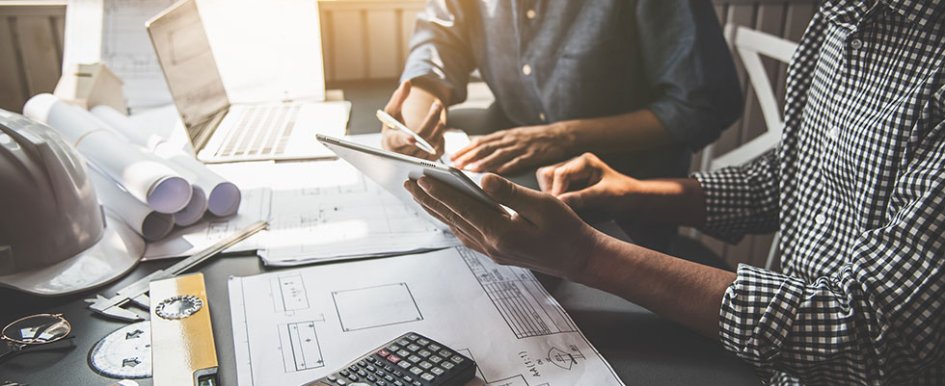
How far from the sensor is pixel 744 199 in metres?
1.06

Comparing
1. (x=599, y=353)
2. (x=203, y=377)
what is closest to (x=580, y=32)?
(x=599, y=353)

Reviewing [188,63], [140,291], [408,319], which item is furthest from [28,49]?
[408,319]

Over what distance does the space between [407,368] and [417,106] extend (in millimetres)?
794

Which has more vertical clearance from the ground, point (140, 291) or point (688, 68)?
point (688, 68)

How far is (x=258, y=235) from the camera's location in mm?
886

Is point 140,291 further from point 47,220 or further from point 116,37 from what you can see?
point 116,37

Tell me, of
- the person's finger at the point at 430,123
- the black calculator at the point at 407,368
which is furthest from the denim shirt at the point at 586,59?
the black calculator at the point at 407,368

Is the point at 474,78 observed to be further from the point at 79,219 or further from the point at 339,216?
the point at 79,219

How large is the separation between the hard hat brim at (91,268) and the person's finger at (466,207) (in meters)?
0.37

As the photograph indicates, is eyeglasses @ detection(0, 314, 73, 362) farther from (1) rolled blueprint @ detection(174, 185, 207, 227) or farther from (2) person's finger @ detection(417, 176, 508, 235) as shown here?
Result: (2) person's finger @ detection(417, 176, 508, 235)

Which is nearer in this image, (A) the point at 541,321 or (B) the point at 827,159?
(A) the point at 541,321

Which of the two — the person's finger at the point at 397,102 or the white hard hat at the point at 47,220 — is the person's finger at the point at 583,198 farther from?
the white hard hat at the point at 47,220

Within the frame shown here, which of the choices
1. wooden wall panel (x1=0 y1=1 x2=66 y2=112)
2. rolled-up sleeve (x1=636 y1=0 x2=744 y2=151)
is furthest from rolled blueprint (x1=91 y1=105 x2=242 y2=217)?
wooden wall panel (x1=0 y1=1 x2=66 y2=112)

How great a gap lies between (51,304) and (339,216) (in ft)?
1.18
